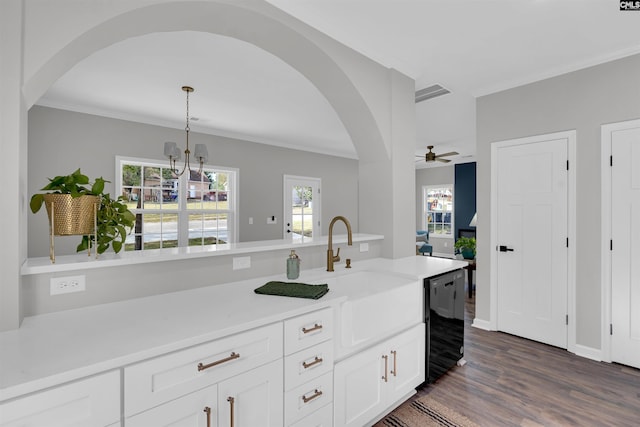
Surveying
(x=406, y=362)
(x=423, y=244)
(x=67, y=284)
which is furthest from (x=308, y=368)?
(x=423, y=244)

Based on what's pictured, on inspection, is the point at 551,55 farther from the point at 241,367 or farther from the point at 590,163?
the point at 241,367

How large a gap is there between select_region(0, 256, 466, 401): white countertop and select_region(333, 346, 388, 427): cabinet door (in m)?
0.36

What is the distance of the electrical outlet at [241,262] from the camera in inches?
74.1

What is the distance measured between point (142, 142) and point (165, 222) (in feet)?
4.08

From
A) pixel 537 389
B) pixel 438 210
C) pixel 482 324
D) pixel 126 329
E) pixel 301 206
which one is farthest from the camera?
pixel 438 210

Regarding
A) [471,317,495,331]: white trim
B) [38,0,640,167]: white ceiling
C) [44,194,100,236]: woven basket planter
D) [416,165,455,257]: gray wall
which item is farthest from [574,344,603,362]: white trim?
[416,165,455,257]: gray wall

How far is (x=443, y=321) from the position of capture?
7.71 feet

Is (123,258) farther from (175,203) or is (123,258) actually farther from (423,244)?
(423,244)

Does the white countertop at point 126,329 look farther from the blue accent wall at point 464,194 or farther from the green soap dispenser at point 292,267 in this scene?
the blue accent wall at point 464,194

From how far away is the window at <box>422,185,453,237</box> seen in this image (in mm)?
8609

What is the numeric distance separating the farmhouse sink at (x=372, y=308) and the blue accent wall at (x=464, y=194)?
6.51 meters

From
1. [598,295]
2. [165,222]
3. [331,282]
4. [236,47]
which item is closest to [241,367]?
[331,282]

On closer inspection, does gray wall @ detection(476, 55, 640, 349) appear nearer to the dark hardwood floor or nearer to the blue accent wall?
the dark hardwood floor

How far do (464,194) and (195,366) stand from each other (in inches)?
322
